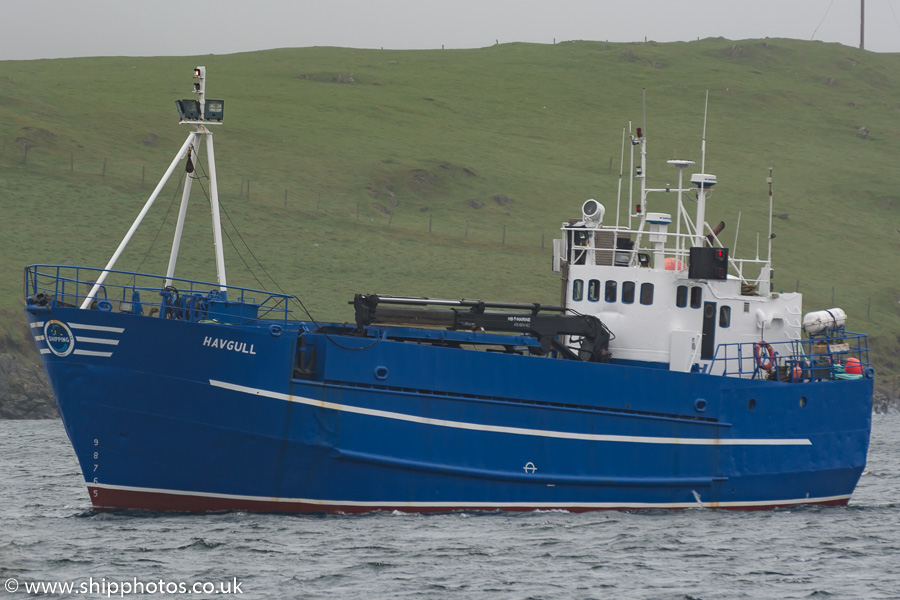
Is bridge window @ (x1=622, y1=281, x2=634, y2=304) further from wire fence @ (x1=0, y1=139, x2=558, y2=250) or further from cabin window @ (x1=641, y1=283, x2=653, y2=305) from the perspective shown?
wire fence @ (x1=0, y1=139, x2=558, y2=250)

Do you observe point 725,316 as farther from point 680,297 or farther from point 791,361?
point 791,361

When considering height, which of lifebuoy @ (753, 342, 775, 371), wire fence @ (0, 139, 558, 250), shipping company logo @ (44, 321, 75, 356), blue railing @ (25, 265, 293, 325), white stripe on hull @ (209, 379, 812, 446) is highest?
wire fence @ (0, 139, 558, 250)

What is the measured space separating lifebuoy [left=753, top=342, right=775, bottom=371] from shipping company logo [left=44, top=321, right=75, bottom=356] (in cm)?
1401

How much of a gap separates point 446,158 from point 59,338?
81.3 meters

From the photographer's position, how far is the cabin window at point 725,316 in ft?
85.5

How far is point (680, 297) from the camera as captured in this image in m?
25.6

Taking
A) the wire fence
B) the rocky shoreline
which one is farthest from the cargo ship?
the wire fence

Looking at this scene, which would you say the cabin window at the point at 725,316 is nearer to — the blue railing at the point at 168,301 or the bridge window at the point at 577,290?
the bridge window at the point at 577,290

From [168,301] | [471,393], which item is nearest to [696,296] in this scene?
[471,393]

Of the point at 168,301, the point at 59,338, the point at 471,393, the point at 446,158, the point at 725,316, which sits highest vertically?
the point at 446,158

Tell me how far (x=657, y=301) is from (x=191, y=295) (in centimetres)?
994

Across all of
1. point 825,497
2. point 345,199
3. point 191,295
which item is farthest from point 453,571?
point 345,199

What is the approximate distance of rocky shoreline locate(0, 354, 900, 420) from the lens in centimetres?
4688

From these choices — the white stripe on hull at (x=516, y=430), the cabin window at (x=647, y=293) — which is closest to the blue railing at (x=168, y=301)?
the white stripe on hull at (x=516, y=430)
